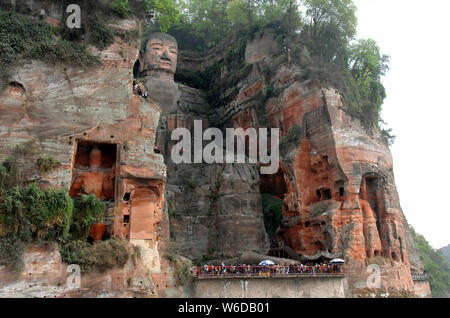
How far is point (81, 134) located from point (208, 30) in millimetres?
32847

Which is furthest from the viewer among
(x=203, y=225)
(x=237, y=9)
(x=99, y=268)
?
(x=237, y=9)

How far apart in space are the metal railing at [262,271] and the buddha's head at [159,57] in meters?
21.0

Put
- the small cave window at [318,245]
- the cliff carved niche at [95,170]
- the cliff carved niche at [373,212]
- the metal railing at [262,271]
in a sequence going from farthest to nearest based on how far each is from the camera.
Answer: the small cave window at [318,245] → the cliff carved niche at [373,212] → the metal railing at [262,271] → the cliff carved niche at [95,170]

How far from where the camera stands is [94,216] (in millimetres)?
24141

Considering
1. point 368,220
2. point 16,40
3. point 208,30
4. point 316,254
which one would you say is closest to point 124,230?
point 16,40

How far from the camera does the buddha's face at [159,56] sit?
43031mm

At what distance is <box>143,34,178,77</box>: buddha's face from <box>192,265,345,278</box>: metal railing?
833 inches

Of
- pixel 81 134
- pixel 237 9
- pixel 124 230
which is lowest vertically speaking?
pixel 124 230

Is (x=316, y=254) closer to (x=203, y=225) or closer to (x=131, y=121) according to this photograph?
(x=203, y=225)

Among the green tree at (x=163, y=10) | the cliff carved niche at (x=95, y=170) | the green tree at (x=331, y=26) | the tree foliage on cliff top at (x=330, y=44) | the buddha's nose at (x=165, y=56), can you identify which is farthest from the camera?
the buddha's nose at (x=165, y=56)

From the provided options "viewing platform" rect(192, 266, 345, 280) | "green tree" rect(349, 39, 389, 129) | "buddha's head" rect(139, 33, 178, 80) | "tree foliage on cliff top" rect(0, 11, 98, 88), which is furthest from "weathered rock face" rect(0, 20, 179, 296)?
"green tree" rect(349, 39, 389, 129)

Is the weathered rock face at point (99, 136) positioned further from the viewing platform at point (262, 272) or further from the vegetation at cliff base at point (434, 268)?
the vegetation at cliff base at point (434, 268)

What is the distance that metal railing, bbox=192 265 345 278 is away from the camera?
28.0 metres

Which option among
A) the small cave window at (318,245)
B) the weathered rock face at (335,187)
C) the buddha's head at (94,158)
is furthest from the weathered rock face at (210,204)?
the buddha's head at (94,158)
